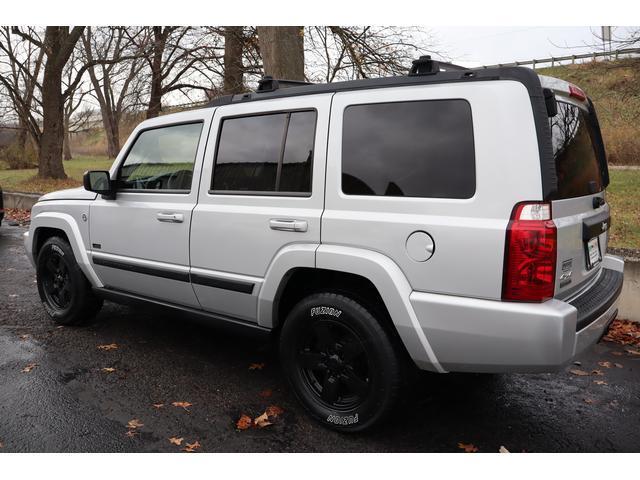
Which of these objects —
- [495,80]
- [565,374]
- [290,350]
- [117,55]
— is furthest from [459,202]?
[117,55]

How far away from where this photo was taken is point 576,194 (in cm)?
290

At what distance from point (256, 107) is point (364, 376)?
74.1 inches

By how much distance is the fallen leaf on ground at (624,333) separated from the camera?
188 inches

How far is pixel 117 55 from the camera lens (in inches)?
698

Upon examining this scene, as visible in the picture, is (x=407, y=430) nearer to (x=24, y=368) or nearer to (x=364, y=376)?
(x=364, y=376)

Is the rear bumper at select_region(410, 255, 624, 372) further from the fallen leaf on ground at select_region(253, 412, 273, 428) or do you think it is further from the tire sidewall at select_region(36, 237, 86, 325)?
the tire sidewall at select_region(36, 237, 86, 325)

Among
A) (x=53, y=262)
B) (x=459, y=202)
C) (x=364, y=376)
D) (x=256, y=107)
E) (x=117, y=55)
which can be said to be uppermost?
(x=117, y=55)

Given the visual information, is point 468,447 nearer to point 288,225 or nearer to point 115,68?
point 288,225

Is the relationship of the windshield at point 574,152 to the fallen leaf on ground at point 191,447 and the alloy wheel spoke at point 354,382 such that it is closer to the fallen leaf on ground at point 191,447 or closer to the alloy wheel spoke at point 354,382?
the alloy wheel spoke at point 354,382

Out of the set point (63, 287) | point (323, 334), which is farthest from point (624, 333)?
point (63, 287)

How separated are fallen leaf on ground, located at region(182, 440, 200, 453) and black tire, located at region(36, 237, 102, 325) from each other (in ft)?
7.70

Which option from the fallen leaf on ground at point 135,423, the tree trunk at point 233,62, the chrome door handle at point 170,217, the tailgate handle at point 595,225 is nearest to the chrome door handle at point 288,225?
the chrome door handle at point 170,217

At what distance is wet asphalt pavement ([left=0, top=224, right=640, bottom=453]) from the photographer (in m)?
3.05

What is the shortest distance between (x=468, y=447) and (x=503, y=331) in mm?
846
